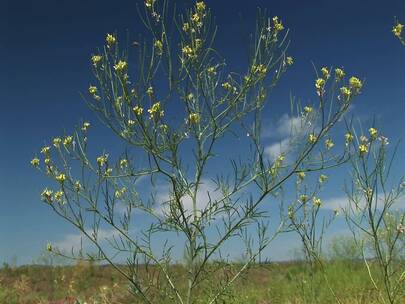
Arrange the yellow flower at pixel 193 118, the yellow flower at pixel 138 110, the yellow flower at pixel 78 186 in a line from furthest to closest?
the yellow flower at pixel 78 186 < the yellow flower at pixel 193 118 < the yellow flower at pixel 138 110

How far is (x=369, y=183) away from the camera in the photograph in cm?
461

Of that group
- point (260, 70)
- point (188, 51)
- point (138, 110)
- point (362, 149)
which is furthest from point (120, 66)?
point (362, 149)

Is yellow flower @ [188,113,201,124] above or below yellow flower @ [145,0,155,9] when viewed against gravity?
below

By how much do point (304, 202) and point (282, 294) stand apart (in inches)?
202

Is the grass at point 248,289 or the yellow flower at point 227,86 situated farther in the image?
the grass at point 248,289

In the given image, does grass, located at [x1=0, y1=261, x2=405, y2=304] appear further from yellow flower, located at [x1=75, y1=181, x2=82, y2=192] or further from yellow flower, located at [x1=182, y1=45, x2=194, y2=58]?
yellow flower, located at [x1=182, y1=45, x2=194, y2=58]

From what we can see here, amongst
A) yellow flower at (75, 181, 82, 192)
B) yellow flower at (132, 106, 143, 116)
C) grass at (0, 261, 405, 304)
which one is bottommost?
grass at (0, 261, 405, 304)

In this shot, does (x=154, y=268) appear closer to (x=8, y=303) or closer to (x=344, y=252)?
(x=8, y=303)

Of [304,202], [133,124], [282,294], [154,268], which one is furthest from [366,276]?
[133,124]

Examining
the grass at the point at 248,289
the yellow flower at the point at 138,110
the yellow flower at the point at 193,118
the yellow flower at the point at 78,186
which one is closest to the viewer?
the yellow flower at the point at 138,110

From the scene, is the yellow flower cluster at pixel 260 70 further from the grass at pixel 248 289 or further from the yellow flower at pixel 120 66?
the grass at pixel 248 289

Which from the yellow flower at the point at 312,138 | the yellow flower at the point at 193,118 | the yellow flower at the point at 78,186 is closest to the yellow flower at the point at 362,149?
the yellow flower at the point at 312,138

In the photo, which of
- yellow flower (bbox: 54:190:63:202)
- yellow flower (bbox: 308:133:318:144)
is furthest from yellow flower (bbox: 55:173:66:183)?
yellow flower (bbox: 308:133:318:144)

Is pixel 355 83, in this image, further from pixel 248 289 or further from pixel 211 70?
pixel 248 289
